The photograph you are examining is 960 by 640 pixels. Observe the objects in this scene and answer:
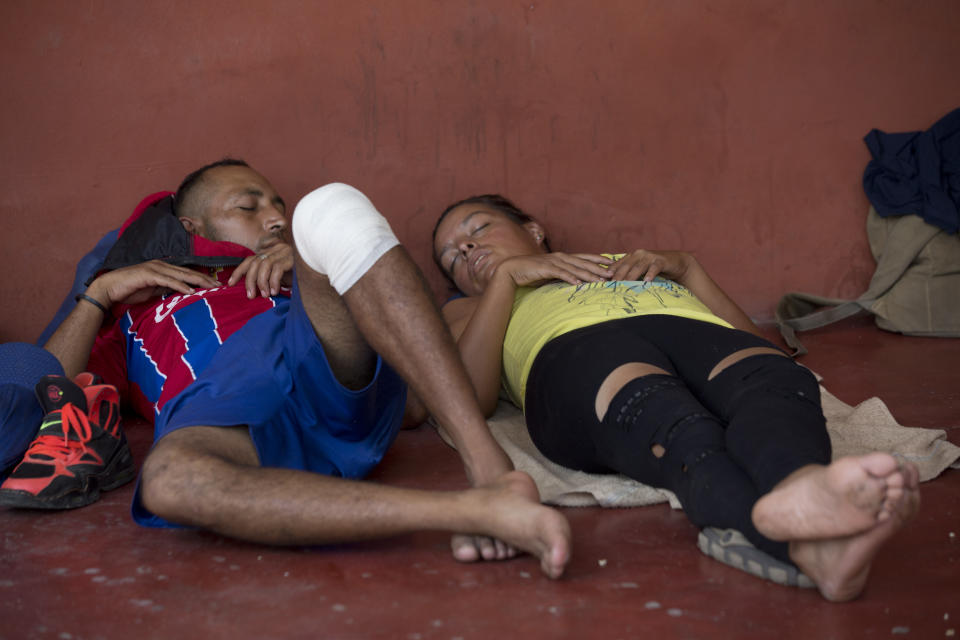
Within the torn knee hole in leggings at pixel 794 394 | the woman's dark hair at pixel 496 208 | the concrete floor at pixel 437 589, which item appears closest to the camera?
the concrete floor at pixel 437 589

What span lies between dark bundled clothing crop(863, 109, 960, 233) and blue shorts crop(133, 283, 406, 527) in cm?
247

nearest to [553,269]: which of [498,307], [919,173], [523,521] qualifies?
[498,307]

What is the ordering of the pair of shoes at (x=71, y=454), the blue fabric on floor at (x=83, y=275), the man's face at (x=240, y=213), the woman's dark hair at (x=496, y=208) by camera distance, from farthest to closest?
the woman's dark hair at (x=496, y=208)
the man's face at (x=240, y=213)
the blue fabric on floor at (x=83, y=275)
the pair of shoes at (x=71, y=454)

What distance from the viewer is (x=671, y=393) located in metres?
1.42

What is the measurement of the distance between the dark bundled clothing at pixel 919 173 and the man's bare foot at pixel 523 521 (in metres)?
2.63

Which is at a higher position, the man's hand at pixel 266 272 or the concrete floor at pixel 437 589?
the man's hand at pixel 266 272

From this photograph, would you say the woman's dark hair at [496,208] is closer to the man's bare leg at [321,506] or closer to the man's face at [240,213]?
the man's face at [240,213]

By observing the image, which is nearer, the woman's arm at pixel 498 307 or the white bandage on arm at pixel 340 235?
the white bandage on arm at pixel 340 235

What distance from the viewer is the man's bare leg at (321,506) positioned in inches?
47.1

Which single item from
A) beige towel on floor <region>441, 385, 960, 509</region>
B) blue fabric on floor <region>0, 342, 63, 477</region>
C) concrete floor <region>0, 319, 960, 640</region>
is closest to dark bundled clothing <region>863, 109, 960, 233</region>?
beige towel on floor <region>441, 385, 960, 509</region>

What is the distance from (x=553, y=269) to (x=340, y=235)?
877mm

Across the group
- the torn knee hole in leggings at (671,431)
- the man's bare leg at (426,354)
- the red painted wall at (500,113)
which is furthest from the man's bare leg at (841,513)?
the red painted wall at (500,113)

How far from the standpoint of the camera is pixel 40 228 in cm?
293

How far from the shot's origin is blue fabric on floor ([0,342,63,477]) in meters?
1.78
